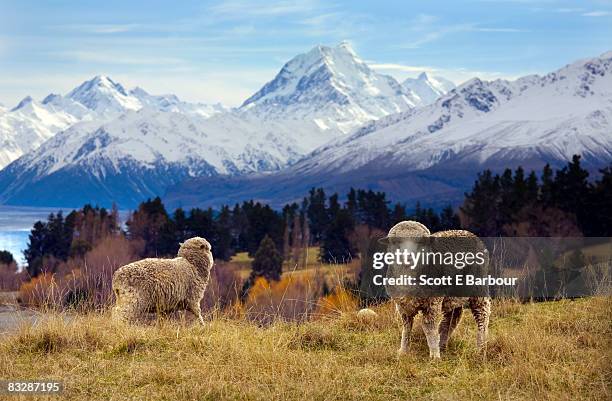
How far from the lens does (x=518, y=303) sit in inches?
584

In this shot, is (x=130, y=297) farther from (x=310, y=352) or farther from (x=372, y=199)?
(x=372, y=199)

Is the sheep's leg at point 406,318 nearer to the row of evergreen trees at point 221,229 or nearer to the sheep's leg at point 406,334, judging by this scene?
the sheep's leg at point 406,334

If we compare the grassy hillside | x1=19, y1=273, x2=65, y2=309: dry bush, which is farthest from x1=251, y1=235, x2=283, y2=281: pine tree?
the grassy hillside

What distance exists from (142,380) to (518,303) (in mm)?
7657

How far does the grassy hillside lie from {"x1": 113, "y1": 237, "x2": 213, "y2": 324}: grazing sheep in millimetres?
578

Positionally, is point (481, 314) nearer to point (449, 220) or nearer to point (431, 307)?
point (431, 307)

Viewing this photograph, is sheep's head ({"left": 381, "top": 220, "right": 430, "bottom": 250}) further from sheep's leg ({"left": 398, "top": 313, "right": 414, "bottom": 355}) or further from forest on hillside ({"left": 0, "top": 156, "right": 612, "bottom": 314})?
forest on hillside ({"left": 0, "top": 156, "right": 612, "bottom": 314})

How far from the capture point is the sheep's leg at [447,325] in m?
11.2

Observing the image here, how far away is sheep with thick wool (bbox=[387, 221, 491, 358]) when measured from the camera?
10.6 m

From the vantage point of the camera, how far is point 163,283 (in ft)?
44.6

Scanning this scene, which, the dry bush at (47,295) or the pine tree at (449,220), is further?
the pine tree at (449,220)

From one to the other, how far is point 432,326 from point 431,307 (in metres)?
0.28

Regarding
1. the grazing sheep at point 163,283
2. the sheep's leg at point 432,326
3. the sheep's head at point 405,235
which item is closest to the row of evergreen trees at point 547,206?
the grazing sheep at point 163,283

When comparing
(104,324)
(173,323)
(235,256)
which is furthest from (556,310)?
(235,256)
